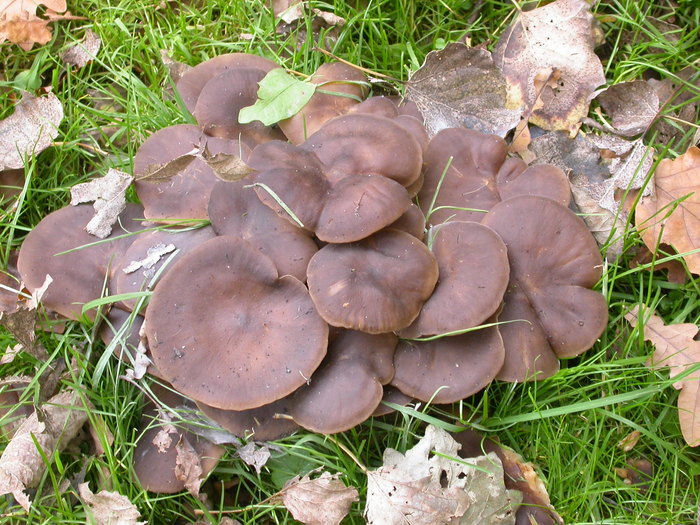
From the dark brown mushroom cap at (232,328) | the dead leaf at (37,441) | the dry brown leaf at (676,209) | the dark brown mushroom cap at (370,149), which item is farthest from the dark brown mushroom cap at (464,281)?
the dead leaf at (37,441)

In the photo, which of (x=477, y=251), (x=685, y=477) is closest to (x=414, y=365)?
(x=477, y=251)

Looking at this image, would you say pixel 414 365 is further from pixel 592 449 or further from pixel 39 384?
pixel 39 384

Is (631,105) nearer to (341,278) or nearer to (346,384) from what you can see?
(341,278)

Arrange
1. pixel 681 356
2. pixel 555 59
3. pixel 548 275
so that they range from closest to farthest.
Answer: pixel 548 275
pixel 681 356
pixel 555 59

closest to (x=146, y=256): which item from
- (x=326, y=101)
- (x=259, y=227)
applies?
(x=259, y=227)

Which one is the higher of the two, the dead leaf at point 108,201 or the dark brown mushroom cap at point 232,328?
the dead leaf at point 108,201

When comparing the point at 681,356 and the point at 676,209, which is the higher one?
the point at 676,209

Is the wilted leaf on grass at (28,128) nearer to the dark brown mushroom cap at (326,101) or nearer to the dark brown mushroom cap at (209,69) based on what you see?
the dark brown mushroom cap at (209,69)
